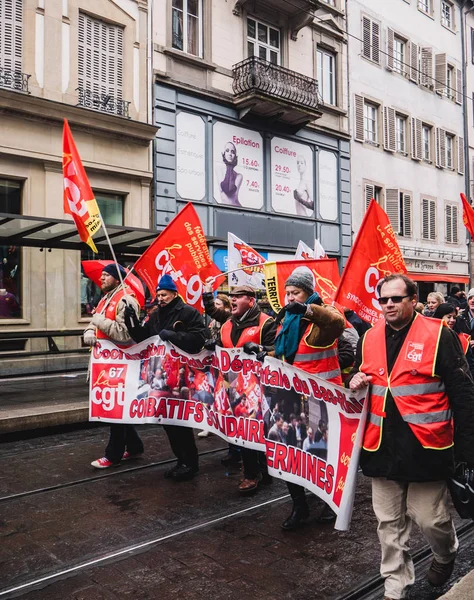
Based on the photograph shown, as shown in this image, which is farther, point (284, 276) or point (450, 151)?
point (450, 151)

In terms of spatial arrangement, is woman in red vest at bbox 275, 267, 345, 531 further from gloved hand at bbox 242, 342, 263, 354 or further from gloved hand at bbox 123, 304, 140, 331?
gloved hand at bbox 123, 304, 140, 331

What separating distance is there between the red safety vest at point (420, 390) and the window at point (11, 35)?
12.7m

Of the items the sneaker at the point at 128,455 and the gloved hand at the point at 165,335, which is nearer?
the gloved hand at the point at 165,335

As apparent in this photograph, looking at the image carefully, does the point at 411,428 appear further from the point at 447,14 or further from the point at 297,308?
the point at 447,14

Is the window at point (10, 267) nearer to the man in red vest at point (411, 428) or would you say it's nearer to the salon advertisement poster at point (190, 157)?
the salon advertisement poster at point (190, 157)

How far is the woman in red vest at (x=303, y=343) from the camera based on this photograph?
457 centimetres

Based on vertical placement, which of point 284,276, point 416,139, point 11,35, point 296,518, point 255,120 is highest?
point 416,139

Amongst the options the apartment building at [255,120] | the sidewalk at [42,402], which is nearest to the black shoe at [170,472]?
the sidewalk at [42,402]

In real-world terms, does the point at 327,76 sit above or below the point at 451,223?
above

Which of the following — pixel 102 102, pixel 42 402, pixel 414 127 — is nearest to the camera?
pixel 42 402

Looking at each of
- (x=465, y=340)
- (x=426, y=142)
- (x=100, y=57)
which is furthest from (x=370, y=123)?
(x=465, y=340)

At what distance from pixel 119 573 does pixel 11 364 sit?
9582 mm

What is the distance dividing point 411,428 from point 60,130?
12704 mm

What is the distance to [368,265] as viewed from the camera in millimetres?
5652
